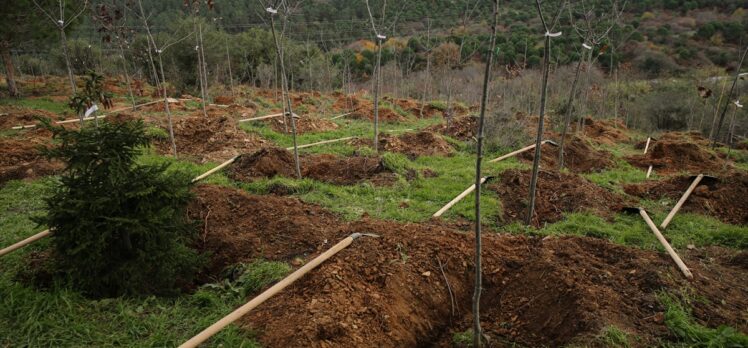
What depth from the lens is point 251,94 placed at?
1689 centimetres

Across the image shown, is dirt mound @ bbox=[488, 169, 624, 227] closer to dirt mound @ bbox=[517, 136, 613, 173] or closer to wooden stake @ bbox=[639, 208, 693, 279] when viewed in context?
wooden stake @ bbox=[639, 208, 693, 279]

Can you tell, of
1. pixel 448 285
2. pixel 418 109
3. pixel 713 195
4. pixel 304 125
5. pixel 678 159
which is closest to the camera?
pixel 448 285

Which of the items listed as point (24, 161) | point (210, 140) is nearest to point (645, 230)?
point (210, 140)

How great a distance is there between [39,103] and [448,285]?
53.2ft

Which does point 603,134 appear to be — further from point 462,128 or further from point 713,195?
point 713,195

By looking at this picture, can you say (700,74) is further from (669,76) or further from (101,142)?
(101,142)

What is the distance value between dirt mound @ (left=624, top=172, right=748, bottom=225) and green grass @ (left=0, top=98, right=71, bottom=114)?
15884 millimetres

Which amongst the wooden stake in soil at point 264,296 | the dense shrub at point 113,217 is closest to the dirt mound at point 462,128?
the wooden stake in soil at point 264,296

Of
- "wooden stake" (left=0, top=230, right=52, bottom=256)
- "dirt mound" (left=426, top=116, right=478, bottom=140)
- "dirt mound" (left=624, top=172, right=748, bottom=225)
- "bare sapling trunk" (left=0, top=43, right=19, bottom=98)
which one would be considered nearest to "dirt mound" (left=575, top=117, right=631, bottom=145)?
"dirt mound" (left=426, top=116, right=478, bottom=140)

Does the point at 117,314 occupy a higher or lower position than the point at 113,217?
lower

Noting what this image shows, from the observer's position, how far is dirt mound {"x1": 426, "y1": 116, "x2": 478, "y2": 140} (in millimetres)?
10875

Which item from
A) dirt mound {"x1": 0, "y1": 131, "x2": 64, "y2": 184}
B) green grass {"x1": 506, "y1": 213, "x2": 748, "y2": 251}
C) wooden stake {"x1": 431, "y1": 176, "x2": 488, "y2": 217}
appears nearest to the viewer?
green grass {"x1": 506, "y1": 213, "x2": 748, "y2": 251}

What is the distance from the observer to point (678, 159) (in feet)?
29.6

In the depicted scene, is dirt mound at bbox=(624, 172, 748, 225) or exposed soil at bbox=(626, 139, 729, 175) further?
exposed soil at bbox=(626, 139, 729, 175)
